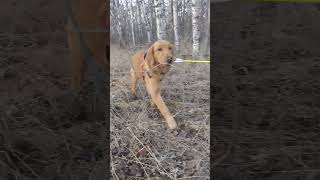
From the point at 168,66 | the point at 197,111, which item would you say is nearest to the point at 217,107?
the point at 197,111

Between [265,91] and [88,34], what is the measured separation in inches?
53.9

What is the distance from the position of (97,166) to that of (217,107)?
97cm

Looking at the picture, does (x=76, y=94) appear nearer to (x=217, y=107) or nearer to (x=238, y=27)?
(x=217, y=107)

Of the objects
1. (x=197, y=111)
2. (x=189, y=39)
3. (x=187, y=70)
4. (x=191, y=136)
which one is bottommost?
(x=191, y=136)

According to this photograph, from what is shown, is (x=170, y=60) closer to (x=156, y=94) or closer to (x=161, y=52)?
(x=161, y=52)

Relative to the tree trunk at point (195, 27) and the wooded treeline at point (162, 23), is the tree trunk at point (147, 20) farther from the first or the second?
the tree trunk at point (195, 27)

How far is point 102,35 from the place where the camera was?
2770 mm

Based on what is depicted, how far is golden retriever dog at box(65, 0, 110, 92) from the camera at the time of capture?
275 cm

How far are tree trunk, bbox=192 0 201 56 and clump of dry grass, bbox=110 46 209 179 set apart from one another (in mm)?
112

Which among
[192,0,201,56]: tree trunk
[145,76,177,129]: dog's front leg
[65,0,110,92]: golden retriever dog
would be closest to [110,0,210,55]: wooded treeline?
[192,0,201,56]: tree trunk

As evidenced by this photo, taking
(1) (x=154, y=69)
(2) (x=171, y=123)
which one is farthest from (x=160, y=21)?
(2) (x=171, y=123)

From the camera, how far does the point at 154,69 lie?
8.95ft

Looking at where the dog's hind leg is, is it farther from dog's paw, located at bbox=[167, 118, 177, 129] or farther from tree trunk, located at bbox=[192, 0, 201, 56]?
tree trunk, located at bbox=[192, 0, 201, 56]

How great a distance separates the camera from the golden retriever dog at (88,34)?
2748 mm
